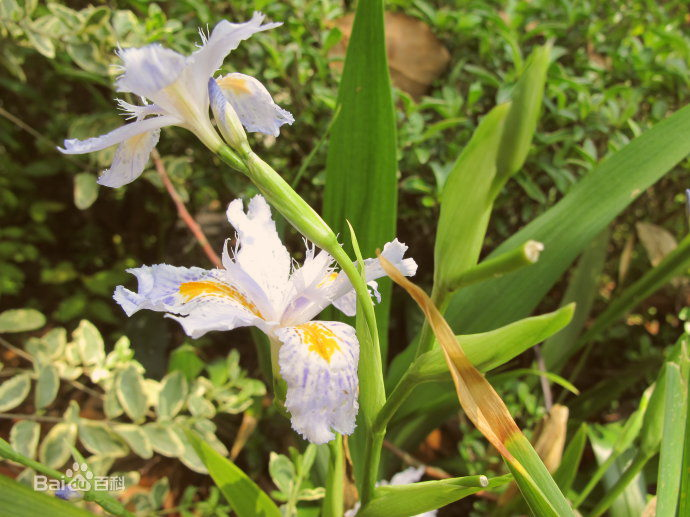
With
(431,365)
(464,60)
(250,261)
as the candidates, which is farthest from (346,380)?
(464,60)

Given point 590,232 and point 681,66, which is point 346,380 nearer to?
point 590,232

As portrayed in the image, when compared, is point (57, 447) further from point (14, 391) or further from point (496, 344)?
point (496, 344)

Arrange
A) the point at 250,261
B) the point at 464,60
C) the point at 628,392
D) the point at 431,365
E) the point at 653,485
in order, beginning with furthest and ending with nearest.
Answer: the point at 628,392
the point at 464,60
the point at 653,485
the point at 250,261
the point at 431,365

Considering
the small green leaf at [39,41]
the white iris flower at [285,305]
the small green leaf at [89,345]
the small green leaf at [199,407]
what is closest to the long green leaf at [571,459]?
the white iris flower at [285,305]

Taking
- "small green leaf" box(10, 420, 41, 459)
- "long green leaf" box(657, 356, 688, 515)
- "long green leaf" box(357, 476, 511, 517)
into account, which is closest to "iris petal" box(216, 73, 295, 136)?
"long green leaf" box(357, 476, 511, 517)

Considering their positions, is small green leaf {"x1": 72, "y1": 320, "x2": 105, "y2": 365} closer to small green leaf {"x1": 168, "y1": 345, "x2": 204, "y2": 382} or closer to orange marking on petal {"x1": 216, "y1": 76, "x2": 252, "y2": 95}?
small green leaf {"x1": 168, "y1": 345, "x2": 204, "y2": 382}
